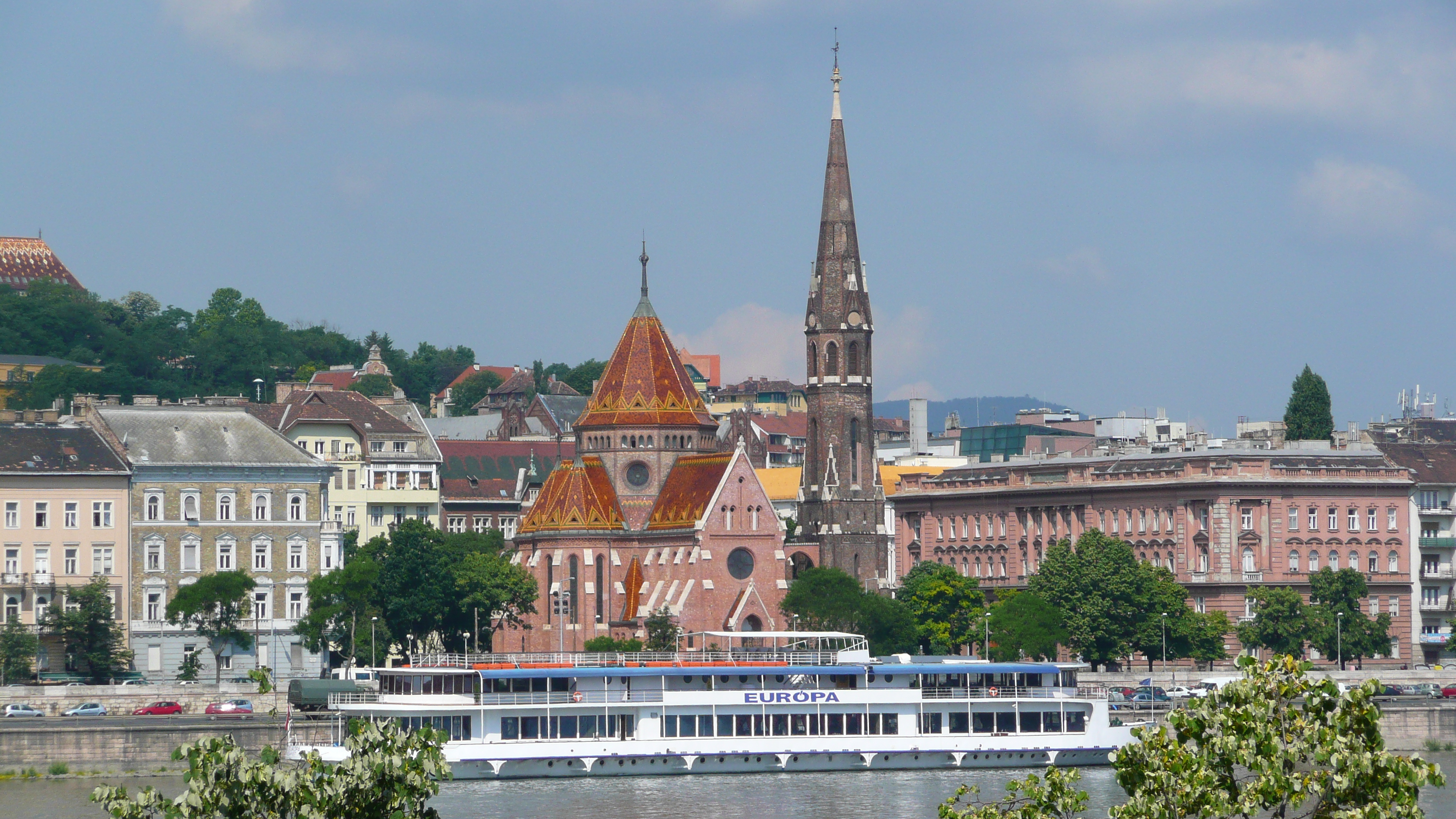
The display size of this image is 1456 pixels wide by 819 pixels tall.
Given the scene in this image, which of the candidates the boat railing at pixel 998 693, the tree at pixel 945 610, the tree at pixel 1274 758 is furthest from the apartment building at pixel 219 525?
the tree at pixel 1274 758

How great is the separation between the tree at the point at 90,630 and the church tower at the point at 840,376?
49.9 metres

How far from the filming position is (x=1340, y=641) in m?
122

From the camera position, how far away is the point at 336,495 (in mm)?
156250

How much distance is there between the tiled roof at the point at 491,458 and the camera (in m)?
178

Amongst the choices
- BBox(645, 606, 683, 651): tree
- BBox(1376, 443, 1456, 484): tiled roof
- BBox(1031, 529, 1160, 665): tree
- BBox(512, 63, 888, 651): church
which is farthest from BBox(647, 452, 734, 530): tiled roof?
BBox(1376, 443, 1456, 484): tiled roof

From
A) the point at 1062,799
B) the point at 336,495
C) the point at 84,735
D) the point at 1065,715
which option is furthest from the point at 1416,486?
the point at 1062,799

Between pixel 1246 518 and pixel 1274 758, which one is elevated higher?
pixel 1246 518

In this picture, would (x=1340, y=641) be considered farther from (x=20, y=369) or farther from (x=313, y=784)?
(x=20, y=369)

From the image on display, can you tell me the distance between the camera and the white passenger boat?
85.6 m

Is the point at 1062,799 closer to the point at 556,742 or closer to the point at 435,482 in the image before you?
the point at 556,742

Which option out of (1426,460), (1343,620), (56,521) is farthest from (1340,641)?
(56,521)

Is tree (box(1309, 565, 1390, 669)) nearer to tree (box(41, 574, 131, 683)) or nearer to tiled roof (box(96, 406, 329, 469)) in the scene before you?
tiled roof (box(96, 406, 329, 469))

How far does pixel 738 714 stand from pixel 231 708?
22.5m

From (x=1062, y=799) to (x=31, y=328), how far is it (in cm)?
17443
